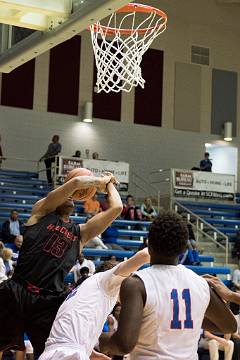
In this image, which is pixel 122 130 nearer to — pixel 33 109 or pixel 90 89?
pixel 90 89

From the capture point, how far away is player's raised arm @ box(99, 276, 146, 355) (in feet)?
8.74

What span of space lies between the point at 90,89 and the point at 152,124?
235cm

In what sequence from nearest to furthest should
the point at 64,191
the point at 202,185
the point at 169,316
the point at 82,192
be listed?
the point at 169,316 → the point at 64,191 → the point at 82,192 → the point at 202,185

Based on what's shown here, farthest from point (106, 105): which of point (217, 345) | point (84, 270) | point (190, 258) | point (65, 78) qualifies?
point (217, 345)

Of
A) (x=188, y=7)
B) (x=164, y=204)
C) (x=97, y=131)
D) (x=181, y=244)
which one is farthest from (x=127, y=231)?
(x=181, y=244)

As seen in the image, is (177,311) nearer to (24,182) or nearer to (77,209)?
(77,209)

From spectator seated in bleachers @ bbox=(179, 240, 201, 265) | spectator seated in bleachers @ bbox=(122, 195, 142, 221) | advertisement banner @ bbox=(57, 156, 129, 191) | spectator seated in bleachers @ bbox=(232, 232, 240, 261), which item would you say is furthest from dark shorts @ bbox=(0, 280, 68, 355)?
advertisement banner @ bbox=(57, 156, 129, 191)

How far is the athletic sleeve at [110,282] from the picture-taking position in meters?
3.40

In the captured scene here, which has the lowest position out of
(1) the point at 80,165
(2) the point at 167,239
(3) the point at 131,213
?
(2) the point at 167,239

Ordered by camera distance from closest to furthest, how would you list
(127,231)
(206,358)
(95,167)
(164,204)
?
(206,358), (127,231), (95,167), (164,204)

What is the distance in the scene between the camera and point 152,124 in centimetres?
2127

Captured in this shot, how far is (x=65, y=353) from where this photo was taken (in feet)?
10.7

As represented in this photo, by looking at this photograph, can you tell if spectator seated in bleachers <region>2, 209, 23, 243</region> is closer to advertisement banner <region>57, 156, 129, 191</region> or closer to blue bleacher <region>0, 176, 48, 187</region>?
advertisement banner <region>57, 156, 129, 191</region>

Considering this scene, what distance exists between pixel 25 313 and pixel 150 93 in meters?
17.5
